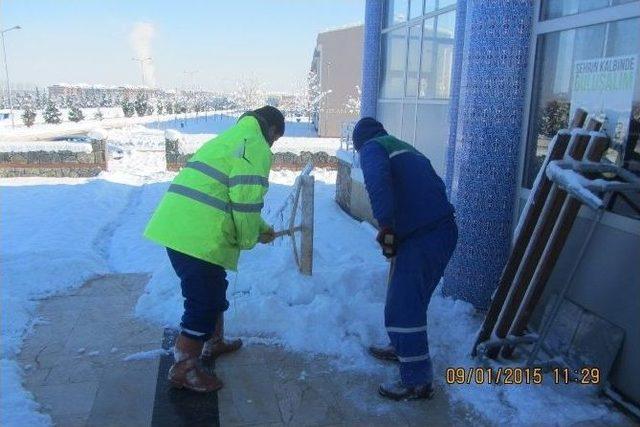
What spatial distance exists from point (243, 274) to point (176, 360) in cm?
177

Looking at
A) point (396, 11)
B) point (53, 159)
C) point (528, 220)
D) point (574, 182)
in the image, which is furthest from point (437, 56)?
point (53, 159)

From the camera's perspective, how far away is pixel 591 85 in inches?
140

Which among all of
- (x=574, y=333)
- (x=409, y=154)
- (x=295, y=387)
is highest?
(x=409, y=154)

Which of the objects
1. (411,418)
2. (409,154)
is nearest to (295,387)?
(411,418)

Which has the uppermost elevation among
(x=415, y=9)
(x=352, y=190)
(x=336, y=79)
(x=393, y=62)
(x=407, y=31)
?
(x=336, y=79)

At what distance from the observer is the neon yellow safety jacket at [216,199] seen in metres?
3.08

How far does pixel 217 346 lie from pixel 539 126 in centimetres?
297

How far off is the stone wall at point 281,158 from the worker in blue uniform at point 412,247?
42.1ft

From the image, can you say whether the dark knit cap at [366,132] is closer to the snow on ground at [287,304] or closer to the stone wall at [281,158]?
the snow on ground at [287,304]

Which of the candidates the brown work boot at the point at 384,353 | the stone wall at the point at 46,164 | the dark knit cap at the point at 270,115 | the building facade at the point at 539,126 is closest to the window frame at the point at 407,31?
the building facade at the point at 539,126

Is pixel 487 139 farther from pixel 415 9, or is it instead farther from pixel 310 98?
pixel 310 98

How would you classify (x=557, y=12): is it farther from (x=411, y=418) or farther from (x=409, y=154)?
(x=411, y=418)

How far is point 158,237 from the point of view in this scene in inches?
123

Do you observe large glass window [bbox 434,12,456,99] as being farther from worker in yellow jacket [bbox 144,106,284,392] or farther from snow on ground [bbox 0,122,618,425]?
worker in yellow jacket [bbox 144,106,284,392]
